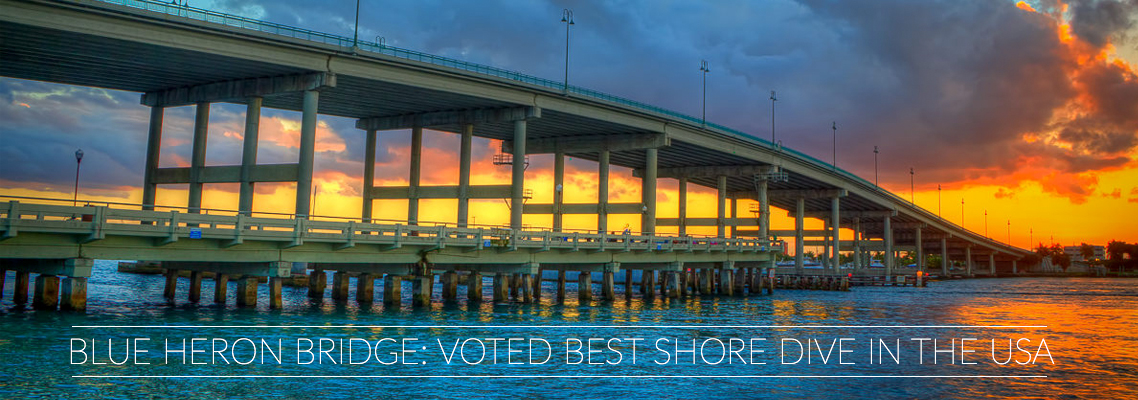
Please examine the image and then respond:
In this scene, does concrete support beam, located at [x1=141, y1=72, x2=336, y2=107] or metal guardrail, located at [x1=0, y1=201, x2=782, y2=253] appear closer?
metal guardrail, located at [x1=0, y1=201, x2=782, y2=253]

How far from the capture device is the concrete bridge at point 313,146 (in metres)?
29.0

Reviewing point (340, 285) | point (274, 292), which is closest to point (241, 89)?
point (340, 285)

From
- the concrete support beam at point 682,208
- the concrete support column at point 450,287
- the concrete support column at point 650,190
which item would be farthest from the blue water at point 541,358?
the concrete support beam at point 682,208

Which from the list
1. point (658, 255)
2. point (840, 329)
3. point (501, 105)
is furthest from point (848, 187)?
point (840, 329)

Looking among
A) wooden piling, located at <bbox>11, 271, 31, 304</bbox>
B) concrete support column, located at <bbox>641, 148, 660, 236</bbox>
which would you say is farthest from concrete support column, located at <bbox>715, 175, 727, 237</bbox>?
wooden piling, located at <bbox>11, 271, 31, 304</bbox>

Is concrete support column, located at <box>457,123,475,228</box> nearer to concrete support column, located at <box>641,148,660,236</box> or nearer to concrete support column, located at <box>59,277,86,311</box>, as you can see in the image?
concrete support column, located at <box>641,148,660,236</box>

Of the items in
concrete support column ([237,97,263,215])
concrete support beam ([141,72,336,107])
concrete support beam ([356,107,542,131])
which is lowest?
concrete support column ([237,97,263,215])

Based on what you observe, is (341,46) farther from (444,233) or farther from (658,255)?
(658,255)

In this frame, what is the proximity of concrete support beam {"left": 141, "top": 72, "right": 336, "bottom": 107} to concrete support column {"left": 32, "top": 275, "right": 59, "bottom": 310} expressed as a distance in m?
16.2

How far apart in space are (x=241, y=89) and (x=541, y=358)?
28438 millimetres

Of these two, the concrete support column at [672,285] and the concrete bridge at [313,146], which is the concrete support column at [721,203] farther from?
the concrete support column at [672,285]

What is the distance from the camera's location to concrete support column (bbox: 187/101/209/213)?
44.5 m

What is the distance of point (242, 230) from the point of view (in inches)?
1176

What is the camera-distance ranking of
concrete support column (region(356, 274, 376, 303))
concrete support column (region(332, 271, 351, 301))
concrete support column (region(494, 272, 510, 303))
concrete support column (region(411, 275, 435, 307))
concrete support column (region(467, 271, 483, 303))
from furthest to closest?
concrete support column (region(494, 272, 510, 303)) < concrete support column (region(467, 271, 483, 303)) < concrete support column (region(332, 271, 351, 301)) < concrete support column (region(356, 274, 376, 303)) < concrete support column (region(411, 275, 435, 307))
